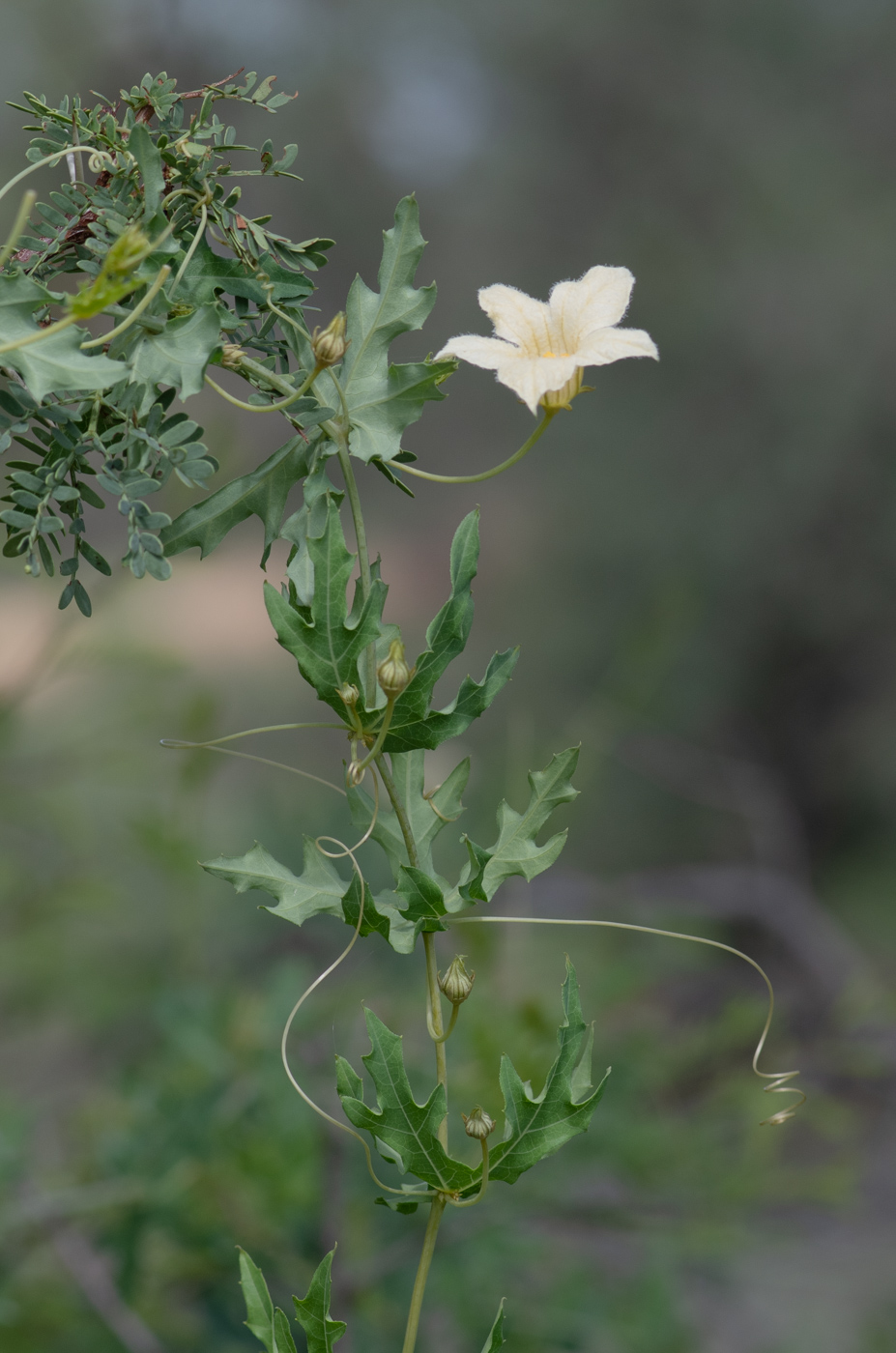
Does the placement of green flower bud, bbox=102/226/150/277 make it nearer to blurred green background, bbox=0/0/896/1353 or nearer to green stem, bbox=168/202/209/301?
green stem, bbox=168/202/209/301

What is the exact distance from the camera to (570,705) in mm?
1435

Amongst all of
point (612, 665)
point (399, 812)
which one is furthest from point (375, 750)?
point (612, 665)

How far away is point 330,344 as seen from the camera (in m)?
0.13

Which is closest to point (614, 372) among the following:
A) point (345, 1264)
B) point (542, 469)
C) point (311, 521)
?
point (542, 469)

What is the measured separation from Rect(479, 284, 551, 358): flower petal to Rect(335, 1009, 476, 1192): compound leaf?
0.10 m

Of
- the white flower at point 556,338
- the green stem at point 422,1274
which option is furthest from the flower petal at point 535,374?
the green stem at point 422,1274

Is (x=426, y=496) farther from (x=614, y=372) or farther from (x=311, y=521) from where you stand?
(x=311, y=521)

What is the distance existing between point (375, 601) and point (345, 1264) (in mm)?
434

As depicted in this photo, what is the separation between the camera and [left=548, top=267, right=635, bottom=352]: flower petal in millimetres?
142

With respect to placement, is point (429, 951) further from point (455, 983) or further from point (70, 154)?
point (70, 154)

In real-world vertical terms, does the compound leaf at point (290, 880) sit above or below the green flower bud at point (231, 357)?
below

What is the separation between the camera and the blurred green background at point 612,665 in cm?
57

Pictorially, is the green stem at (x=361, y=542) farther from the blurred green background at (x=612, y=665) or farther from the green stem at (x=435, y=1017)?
the blurred green background at (x=612, y=665)

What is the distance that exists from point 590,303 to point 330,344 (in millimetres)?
40
